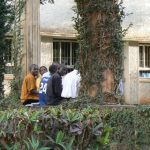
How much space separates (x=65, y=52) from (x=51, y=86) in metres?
15.0

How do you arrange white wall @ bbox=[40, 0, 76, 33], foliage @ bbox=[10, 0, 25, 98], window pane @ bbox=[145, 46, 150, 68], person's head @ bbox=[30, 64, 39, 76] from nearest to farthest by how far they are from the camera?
person's head @ bbox=[30, 64, 39, 76] → foliage @ bbox=[10, 0, 25, 98] → white wall @ bbox=[40, 0, 76, 33] → window pane @ bbox=[145, 46, 150, 68]

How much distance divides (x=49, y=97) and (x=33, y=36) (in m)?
6.14

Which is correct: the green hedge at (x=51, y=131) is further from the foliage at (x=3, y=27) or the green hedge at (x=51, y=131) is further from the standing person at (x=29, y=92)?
the foliage at (x=3, y=27)

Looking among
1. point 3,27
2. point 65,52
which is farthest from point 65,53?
point 3,27

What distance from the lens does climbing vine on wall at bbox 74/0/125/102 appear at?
423 inches

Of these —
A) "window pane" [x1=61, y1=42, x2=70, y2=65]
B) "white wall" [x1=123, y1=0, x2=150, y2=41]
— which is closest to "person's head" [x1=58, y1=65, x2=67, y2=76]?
"window pane" [x1=61, y1=42, x2=70, y2=65]

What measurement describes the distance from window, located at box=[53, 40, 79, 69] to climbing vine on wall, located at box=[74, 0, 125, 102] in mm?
15908

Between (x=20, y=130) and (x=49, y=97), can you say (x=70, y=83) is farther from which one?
(x=20, y=130)

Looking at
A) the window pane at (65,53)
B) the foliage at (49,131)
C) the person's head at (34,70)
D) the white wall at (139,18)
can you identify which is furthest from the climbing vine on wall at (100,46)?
the white wall at (139,18)

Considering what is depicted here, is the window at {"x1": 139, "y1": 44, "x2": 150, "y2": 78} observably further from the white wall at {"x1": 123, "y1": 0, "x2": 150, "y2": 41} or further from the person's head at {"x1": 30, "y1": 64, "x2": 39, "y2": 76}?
the person's head at {"x1": 30, "y1": 64, "x2": 39, "y2": 76}

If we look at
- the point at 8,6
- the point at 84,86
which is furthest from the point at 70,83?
the point at 8,6

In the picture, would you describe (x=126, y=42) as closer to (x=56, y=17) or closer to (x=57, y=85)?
(x=56, y=17)

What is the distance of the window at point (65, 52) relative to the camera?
88.0ft

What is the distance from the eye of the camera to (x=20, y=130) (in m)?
5.22
